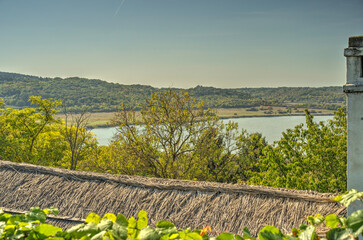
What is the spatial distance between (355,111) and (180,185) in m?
3.50

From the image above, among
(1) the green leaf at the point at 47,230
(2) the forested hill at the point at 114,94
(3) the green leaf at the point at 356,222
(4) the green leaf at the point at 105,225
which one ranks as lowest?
(1) the green leaf at the point at 47,230

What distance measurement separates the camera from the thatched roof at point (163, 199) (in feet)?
20.4

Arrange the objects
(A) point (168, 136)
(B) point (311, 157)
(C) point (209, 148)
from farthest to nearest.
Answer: (C) point (209, 148) < (A) point (168, 136) < (B) point (311, 157)

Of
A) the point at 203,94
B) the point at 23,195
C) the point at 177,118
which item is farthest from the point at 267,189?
the point at 203,94

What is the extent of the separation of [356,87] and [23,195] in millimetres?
6513

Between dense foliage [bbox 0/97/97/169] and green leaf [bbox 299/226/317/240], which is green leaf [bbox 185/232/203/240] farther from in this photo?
dense foliage [bbox 0/97/97/169]

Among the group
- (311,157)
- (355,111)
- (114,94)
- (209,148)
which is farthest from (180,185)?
(114,94)

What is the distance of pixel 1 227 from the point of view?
1824mm

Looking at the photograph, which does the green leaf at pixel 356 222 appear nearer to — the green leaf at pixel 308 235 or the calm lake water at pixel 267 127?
the green leaf at pixel 308 235

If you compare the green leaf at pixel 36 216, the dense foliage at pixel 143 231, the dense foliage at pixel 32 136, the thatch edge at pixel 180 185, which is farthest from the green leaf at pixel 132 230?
the dense foliage at pixel 32 136

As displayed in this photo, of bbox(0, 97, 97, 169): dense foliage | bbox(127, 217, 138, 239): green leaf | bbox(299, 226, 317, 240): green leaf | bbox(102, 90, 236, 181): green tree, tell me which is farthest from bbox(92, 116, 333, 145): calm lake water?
bbox(299, 226, 317, 240): green leaf

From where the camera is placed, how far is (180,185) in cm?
713

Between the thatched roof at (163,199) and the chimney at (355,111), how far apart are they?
1295mm

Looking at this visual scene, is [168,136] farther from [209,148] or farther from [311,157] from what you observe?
[311,157]
